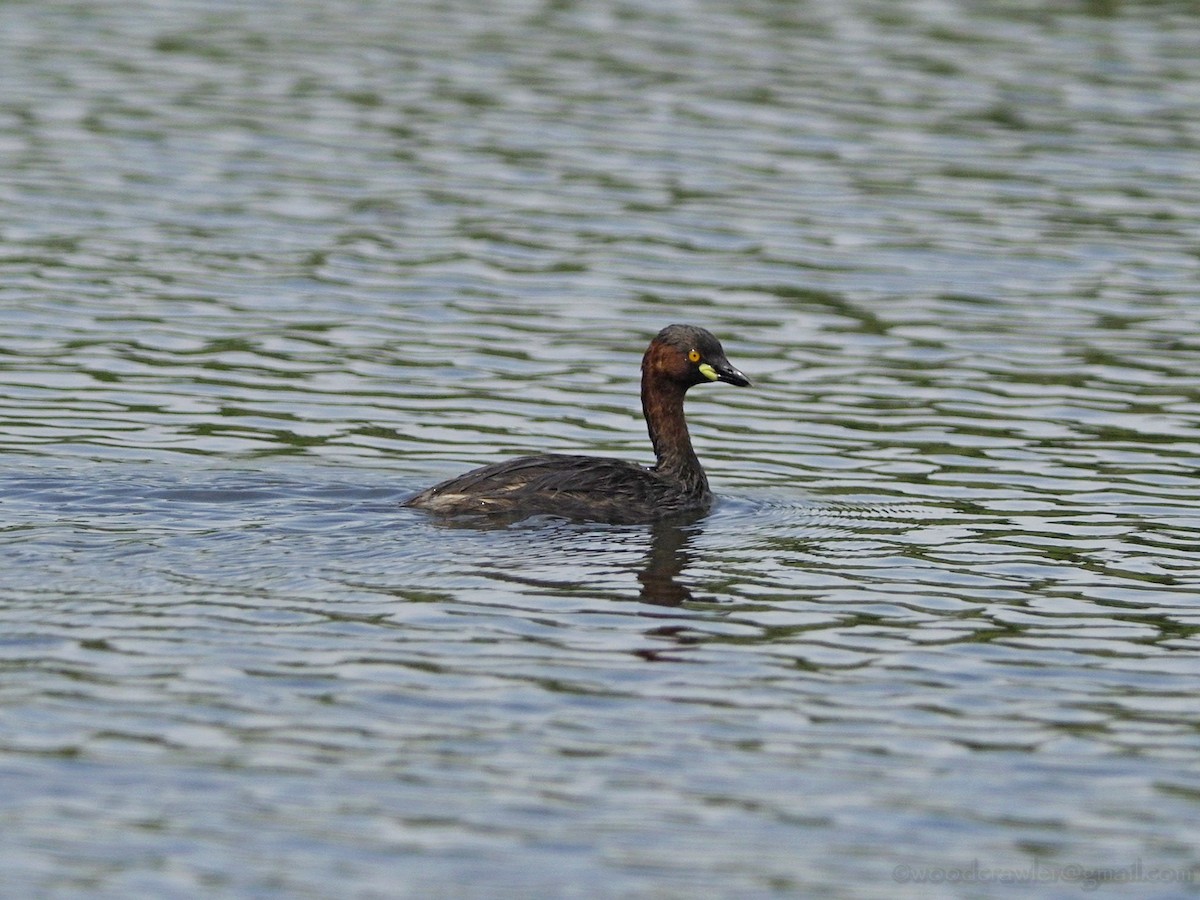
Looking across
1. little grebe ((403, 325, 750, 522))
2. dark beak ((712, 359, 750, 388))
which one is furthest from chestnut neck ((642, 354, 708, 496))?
dark beak ((712, 359, 750, 388))

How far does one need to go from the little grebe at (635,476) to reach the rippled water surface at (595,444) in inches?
10.4

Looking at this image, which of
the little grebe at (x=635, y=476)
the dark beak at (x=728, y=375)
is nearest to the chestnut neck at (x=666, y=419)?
the little grebe at (x=635, y=476)

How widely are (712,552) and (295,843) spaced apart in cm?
478

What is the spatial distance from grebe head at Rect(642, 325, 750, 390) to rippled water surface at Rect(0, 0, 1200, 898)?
0.73 metres

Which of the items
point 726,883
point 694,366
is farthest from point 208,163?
point 726,883

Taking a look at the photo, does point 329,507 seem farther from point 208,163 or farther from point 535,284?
point 208,163

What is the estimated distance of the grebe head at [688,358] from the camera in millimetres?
13414

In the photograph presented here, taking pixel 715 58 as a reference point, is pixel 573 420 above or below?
below

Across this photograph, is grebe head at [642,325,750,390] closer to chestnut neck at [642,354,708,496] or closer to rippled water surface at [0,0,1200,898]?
chestnut neck at [642,354,708,496]

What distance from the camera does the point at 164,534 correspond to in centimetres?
1133

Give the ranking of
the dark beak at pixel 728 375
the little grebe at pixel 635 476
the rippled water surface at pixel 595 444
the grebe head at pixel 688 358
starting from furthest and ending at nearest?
1. the grebe head at pixel 688 358
2. the dark beak at pixel 728 375
3. the little grebe at pixel 635 476
4. the rippled water surface at pixel 595 444

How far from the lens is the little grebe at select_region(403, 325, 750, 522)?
12.2m

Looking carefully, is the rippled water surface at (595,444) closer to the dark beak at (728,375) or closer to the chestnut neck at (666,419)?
the chestnut neck at (666,419)

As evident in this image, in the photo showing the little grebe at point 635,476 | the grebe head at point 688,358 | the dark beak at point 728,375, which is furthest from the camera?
the grebe head at point 688,358
